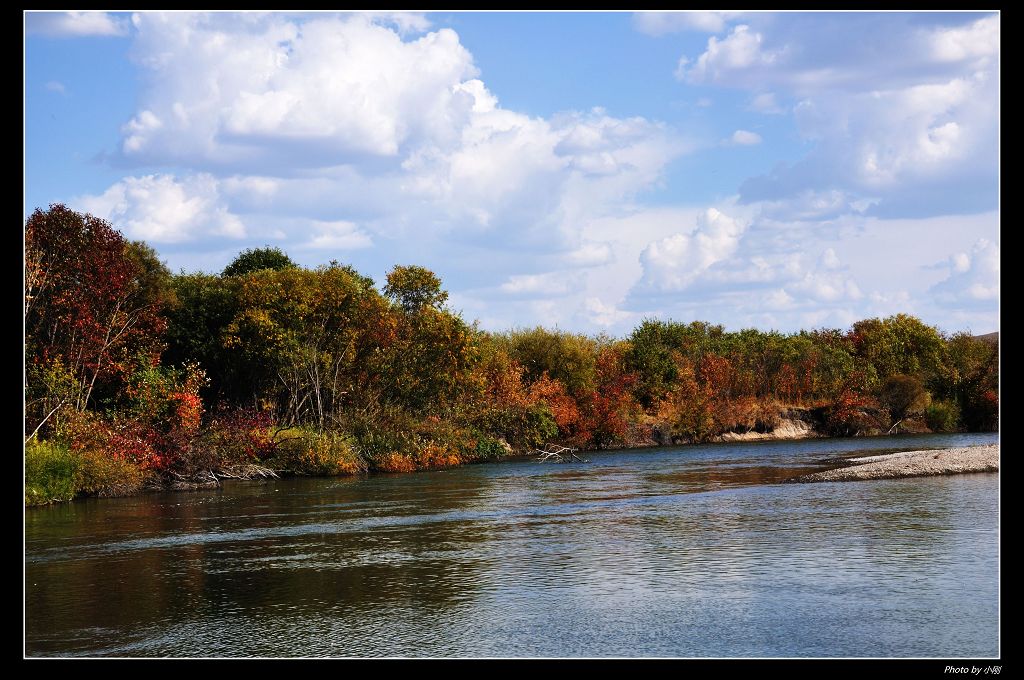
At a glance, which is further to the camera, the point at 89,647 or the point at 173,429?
the point at 173,429

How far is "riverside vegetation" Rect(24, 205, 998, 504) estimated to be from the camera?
3462 centimetres

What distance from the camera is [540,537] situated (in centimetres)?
2194

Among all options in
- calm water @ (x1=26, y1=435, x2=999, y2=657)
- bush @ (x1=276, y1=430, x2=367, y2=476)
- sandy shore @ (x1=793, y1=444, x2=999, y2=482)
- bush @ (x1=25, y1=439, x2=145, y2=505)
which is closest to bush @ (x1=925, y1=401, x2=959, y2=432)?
sandy shore @ (x1=793, y1=444, x2=999, y2=482)

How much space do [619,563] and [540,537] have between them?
12.4 feet

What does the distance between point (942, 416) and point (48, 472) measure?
170 feet

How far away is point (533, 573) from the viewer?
1753 cm

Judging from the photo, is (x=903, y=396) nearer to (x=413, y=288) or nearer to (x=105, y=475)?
(x=413, y=288)

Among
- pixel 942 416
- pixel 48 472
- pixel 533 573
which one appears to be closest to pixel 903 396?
pixel 942 416

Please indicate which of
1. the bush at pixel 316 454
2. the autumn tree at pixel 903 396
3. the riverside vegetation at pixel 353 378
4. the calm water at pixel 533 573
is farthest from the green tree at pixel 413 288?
the autumn tree at pixel 903 396

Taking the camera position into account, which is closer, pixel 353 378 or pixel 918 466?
pixel 918 466

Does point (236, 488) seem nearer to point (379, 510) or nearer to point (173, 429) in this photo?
point (173, 429)

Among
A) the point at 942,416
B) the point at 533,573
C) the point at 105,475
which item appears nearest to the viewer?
the point at 533,573

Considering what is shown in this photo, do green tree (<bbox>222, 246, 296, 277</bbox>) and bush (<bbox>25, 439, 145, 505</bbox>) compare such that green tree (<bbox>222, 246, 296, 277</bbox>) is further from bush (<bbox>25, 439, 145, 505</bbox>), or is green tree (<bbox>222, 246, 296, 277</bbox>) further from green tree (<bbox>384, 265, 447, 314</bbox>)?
bush (<bbox>25, 439, 145, 505</bbox>)

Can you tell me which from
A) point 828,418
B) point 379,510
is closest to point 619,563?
point 379,510
